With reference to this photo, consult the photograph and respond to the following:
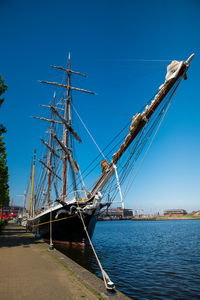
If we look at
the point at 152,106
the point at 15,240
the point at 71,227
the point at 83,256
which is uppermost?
the point at 152,106

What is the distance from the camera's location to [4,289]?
5008 mm

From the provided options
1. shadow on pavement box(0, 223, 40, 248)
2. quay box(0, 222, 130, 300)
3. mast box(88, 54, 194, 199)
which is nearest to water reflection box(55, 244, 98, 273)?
shadow on pavement box(0, 223, 40, 248)

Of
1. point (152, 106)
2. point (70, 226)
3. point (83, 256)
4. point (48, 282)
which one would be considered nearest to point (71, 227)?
point (70, 226)

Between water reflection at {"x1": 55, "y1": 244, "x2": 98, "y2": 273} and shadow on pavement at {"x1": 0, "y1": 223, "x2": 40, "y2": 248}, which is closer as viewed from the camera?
water reflection at {"x1": 55, "y1": 244, "x2": 98, "y2": 273}

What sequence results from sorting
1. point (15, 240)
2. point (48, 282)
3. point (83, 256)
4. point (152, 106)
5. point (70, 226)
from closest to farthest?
point (48, 282)
point (152, 106)
point (83, 256)
point (15, 240)
point (70, 226)

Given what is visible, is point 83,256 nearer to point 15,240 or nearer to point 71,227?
point 71,227

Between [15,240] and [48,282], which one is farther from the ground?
[48,282]

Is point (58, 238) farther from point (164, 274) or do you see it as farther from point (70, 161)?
point (164, 274)

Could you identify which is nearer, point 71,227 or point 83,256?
point 83,256

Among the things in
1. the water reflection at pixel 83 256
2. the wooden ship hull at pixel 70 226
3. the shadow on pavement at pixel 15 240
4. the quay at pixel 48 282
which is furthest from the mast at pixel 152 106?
the shadow on pavement at pixel 15 240

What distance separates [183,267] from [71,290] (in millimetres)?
9421

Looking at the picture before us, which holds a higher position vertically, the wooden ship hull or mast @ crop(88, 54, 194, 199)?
mast @ crop(88, 54, 194, 199)

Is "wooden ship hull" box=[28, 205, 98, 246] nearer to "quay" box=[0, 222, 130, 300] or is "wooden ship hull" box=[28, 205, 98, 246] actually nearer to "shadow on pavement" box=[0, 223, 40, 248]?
"shadow on pavement" box=[0, 223, 40, 248]

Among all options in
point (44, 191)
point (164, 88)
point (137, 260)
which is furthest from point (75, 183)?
point (164, 88)
